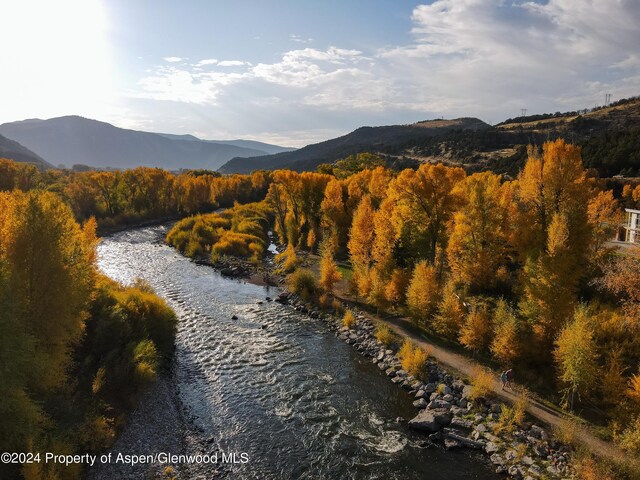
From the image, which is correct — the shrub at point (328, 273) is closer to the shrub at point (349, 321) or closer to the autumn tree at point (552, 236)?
the shrub at point (349, 321)

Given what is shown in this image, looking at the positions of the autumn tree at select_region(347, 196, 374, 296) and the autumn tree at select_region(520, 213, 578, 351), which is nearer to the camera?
the autumn tree at select_region(520, 213, 578, 351)

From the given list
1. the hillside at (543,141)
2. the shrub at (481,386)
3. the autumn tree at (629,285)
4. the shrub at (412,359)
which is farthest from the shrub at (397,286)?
the hillside at (543,141)


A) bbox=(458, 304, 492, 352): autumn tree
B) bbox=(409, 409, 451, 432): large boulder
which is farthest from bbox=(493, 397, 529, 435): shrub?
bbox=(458, 304, 492, 352): autumn tree

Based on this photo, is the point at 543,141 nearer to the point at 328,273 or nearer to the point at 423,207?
the point at 423,207

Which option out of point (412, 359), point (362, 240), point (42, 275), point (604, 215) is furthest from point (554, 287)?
point (42, 275)

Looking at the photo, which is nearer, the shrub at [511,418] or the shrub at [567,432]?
the shrub at [567,432]

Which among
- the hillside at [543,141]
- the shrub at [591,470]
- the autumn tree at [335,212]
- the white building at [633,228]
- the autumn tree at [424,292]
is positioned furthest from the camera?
the hillside at [543,141]

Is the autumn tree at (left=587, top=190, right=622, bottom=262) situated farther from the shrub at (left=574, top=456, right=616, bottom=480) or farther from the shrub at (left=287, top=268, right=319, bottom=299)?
the shrub at (left=287, top=268, right=319, bottom=299)

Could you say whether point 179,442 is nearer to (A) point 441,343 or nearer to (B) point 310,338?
(B) point 310,338

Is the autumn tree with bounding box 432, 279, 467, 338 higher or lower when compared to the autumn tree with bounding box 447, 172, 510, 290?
lower
